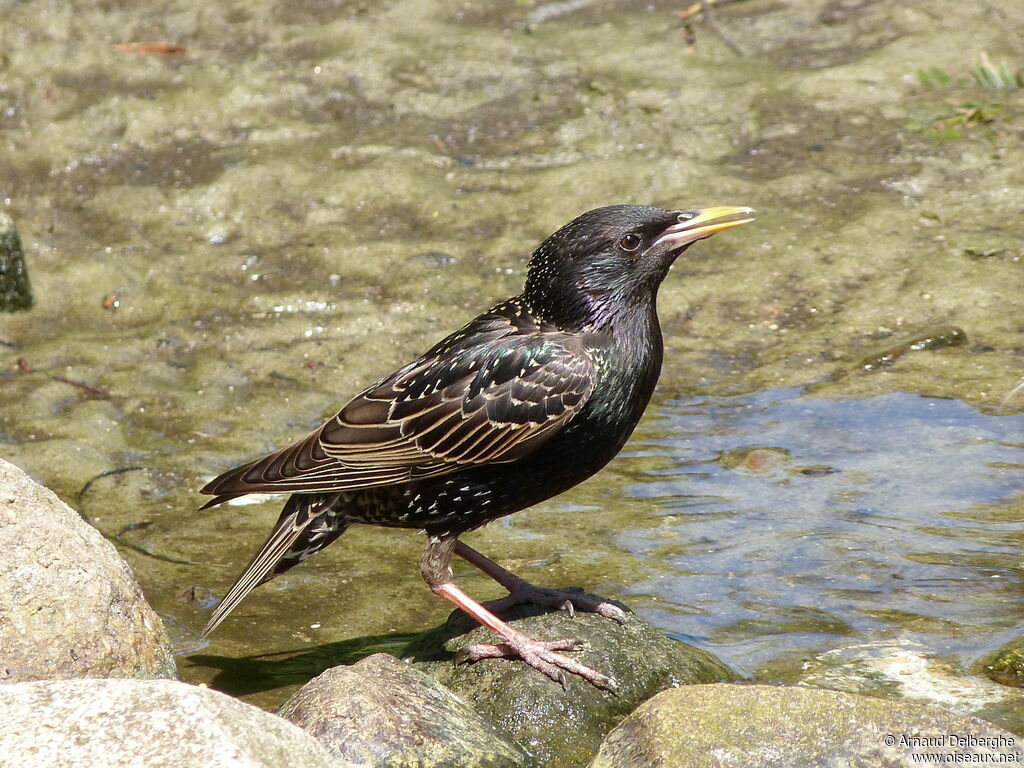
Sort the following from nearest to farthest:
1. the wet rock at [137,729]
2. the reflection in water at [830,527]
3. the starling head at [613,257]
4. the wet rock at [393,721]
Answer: the wet rock at [137,729], the wet rock at [393,721], the starling head at [613,257], the reflection in water at [830,527]

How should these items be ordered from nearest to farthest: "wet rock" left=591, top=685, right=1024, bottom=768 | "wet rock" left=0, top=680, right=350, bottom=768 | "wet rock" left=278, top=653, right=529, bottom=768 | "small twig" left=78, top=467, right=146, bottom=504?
1. "wet rock" left=0, top=680, right=350, bottom=768
2. "wet rock" left=591, top=685, right=1024, bottom=768
3. "wet rock" left=278, top=653, right=529, bottom=768
4. "small twig" left=78, top=467, right=146, bottom=504

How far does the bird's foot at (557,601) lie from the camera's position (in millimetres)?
4281

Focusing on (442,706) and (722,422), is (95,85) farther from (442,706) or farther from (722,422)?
(442,706)

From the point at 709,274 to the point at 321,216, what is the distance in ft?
7.58

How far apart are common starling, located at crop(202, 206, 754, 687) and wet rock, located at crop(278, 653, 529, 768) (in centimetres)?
41

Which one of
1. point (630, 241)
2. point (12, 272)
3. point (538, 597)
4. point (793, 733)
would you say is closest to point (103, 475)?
point (12, 272)

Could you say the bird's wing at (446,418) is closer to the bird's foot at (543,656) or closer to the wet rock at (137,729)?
the bird's foot at (543,656)

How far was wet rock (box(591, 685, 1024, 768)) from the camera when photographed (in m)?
3.16

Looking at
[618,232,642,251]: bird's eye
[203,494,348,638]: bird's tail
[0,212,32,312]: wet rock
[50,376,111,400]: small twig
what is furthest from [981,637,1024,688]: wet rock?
[0,212,32,312]: wet rock

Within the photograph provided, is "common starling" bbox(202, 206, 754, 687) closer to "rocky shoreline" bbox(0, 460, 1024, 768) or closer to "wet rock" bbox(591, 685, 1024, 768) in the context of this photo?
"rocky shoreline" bbox(0, 460, 1024, 768)

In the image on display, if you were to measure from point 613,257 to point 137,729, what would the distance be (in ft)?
7.26

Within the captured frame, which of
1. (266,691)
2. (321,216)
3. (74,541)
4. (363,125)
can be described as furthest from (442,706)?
(363,125)

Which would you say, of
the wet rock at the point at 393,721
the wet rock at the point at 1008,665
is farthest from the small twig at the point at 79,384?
the wet rock at the point at 1008,665

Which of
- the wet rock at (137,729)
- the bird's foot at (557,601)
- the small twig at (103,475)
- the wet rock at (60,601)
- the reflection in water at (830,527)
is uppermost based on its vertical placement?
the wet rock at (137,729)
